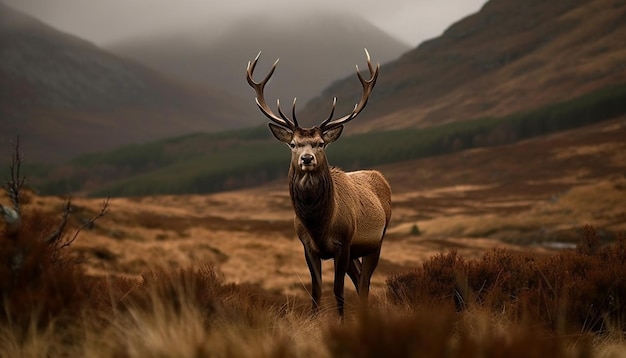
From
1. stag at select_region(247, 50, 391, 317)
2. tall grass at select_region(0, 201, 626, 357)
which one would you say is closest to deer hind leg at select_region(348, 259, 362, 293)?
stag at select_region(247, 50, 391, 317)

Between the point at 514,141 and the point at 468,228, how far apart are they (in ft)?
380

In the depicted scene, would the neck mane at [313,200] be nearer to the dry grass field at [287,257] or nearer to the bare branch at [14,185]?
the dry grass field at [287,257]

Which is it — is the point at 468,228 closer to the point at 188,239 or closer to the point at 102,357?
the point at 188,239

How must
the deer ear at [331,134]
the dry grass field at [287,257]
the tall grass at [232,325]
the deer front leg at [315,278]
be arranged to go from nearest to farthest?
1. the tall grass at [232,325]
2. the dry grass field at [287,257]
3. the deer front leg at [315,278]
4. the deer ear at [331,134]

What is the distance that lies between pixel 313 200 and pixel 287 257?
24290mm

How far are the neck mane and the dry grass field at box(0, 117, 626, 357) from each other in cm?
109

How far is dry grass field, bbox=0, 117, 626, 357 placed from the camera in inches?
147

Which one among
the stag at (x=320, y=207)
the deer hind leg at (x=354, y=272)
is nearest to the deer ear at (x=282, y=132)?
the stag at (x=320, y=207)

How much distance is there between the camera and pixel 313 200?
788 cm

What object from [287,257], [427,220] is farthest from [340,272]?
[427,220]

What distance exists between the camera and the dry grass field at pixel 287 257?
3723 mm

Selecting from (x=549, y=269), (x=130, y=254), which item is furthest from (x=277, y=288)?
(x=549, y=269)

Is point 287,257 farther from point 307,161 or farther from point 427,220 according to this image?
point 427,220

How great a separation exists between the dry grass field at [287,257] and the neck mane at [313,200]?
109 cm
